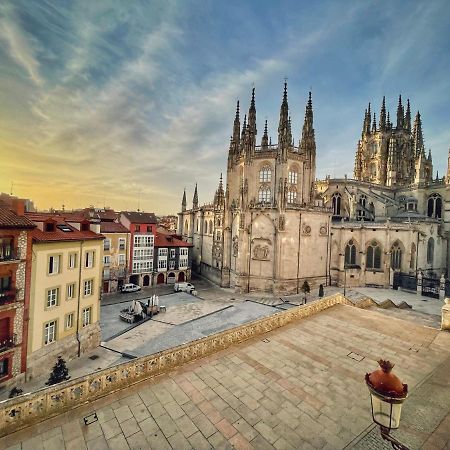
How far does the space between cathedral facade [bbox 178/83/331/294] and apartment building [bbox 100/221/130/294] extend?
48.6ft

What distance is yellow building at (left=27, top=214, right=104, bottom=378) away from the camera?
55.9ft

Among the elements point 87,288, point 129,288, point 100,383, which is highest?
point 87,288

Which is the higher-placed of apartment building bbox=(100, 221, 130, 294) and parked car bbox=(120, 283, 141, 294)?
apartment building bbox=(100, 221, 130, 294)

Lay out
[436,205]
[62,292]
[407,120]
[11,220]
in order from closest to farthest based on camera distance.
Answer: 1. [11,220]
2. [62,292]
3. [436,205]
4. [407,120]

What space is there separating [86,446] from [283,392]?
242 inches

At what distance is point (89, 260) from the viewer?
70.3 ft

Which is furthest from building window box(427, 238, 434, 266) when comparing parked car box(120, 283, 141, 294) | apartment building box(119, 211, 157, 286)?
parked car box(120, 283, 141, 294)

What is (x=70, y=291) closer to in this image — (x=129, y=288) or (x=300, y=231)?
(x=129, y=288)

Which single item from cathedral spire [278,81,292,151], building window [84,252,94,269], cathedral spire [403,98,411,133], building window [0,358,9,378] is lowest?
building window [0,358,9,378]

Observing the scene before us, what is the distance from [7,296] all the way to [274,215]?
3022 cm

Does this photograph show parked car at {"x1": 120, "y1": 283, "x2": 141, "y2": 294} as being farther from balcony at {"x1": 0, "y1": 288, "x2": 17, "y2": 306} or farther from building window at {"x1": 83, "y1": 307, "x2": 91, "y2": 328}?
balcony at {"x1": 0, "y1": 288, "x2": 17, "y2": 306}

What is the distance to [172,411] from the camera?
8.20 metres

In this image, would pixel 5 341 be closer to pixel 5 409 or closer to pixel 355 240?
pixel 5 409

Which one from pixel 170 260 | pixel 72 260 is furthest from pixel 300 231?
pixel 72 260
